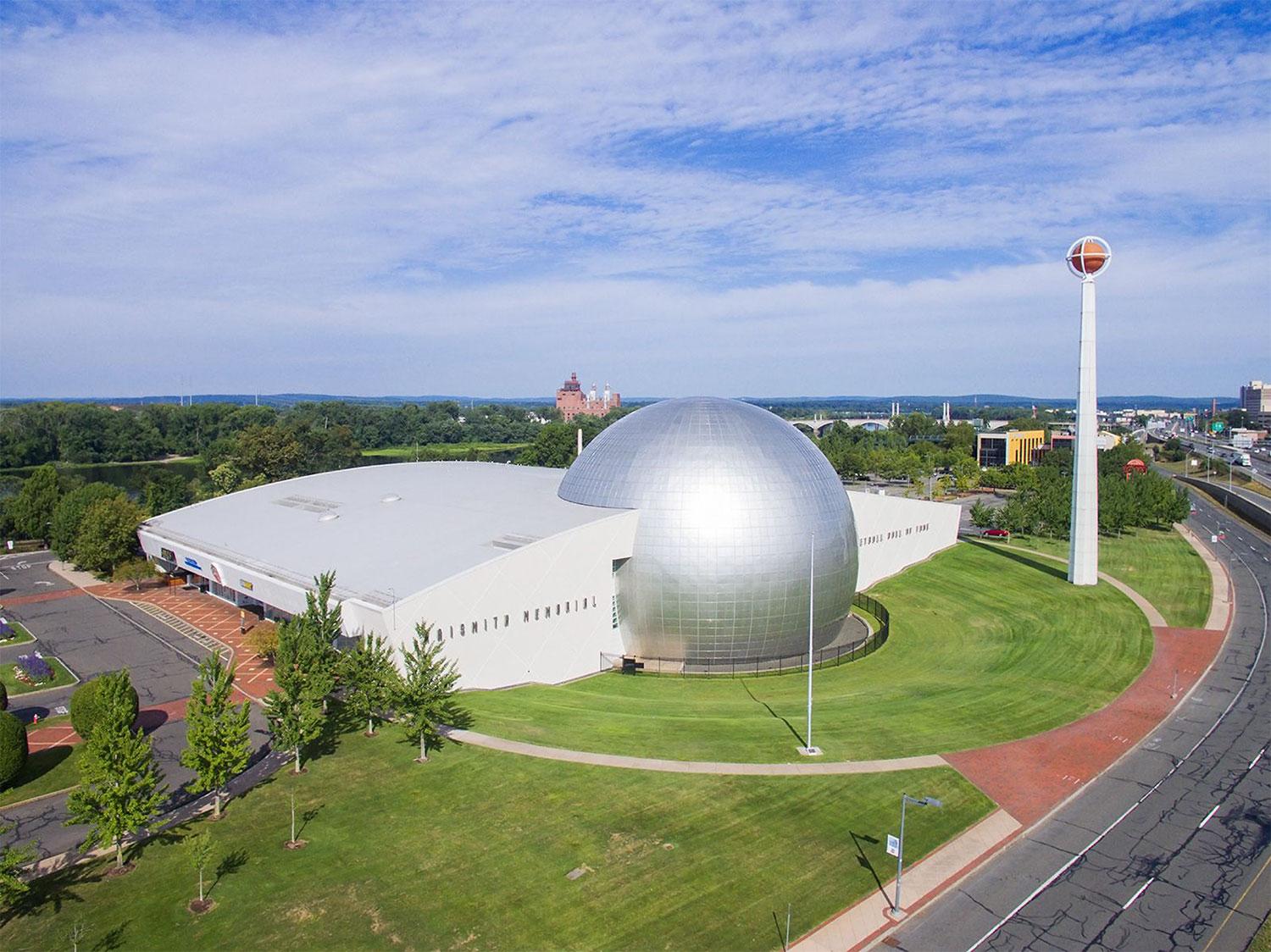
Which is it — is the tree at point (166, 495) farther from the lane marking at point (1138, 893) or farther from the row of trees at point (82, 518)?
the lane marking at point (1138, 893)

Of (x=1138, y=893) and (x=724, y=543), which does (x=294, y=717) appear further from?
(x=1138, y=893)

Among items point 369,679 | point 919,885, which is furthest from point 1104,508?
point 369,679

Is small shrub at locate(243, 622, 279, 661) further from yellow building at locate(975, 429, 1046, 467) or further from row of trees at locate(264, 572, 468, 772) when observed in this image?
yellow building at locate(975, 429, 1046, 467)

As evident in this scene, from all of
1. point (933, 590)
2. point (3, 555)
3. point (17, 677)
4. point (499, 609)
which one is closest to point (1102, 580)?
point (933, 590)

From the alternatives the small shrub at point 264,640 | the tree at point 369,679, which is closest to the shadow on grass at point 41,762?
the small shrub at point 264,640

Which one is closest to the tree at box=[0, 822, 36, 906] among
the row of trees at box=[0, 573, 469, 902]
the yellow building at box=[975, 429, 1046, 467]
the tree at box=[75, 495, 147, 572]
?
the row of trees at box=[0, 573, 469, 902]
